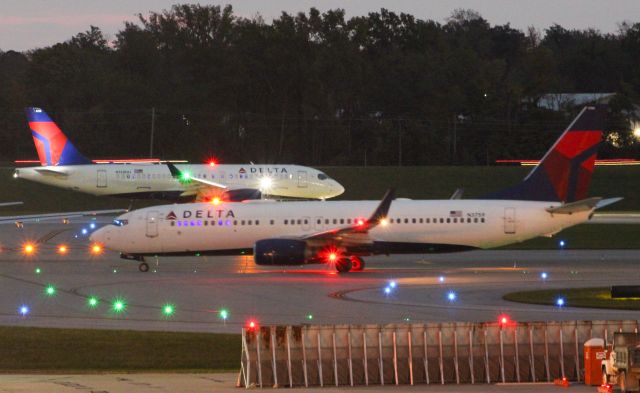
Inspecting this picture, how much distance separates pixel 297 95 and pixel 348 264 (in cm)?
7120

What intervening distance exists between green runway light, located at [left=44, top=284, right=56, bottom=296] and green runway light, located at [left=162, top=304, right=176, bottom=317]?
4.22 metres

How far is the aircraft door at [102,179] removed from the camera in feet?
248

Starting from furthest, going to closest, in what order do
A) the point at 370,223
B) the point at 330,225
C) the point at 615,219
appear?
the point at 615,219
the point at 330,225
the point at 370,223

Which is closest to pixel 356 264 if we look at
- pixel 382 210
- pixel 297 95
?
pixel 382 210

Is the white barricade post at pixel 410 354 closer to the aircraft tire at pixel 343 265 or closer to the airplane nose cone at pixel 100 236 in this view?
the aircraft tire at pixel 343 265

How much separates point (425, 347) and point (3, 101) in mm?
100684

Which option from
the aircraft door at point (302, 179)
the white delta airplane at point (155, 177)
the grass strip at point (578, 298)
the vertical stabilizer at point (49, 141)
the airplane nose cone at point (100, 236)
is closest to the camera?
the grass strip at point (578, 298)

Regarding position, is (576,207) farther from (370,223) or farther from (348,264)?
(348,264)

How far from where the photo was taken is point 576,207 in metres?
38.9

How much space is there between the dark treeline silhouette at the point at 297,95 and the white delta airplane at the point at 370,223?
188 feet

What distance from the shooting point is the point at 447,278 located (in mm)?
37250

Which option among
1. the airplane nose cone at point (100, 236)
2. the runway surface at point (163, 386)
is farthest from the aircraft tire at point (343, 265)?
the runway surface at point (163, 386)

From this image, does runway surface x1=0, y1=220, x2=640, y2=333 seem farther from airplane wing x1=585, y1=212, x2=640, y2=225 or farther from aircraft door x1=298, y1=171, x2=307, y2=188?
aircraft door x1=298, y1=171, x2=307, y2=188

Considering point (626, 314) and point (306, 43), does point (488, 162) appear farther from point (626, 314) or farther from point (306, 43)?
point (626, 314)
